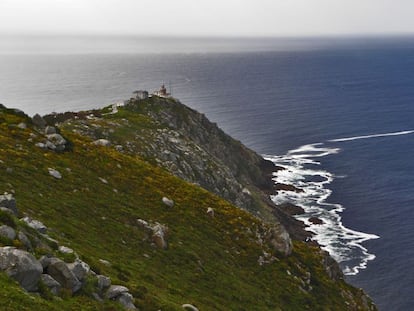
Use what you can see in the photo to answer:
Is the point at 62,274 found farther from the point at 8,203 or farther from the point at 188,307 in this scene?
the point at 188,307

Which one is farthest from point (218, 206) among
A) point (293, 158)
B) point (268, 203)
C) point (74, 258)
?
point (293, 158)

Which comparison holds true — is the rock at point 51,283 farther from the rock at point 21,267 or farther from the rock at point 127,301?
the rock at point 127,301

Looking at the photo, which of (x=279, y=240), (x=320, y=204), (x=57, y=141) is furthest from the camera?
(x=320, y=204)

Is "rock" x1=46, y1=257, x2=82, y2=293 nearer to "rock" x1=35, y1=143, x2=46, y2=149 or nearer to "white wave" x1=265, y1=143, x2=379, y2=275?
"rock" x1=35, y1=143, x2=46, y2=149

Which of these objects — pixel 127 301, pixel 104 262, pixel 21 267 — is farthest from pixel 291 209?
pixel 21 267

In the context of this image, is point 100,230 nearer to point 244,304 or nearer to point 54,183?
point 54,183
